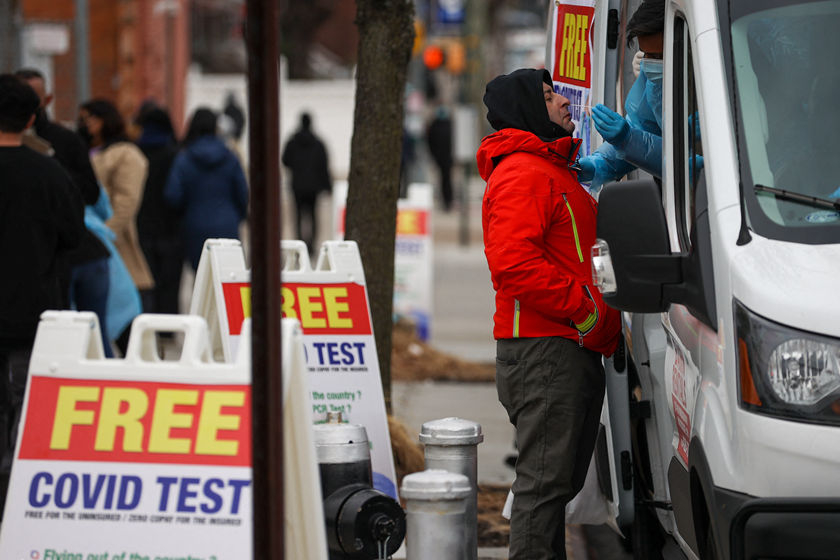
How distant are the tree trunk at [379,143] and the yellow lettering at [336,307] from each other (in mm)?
1331

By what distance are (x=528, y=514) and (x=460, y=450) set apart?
34cm

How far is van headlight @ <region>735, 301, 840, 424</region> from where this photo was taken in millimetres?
3613

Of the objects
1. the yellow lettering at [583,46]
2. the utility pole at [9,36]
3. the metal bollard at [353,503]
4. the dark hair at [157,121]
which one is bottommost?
→ the metal bollard at [353,503]

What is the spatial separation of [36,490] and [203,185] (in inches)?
299

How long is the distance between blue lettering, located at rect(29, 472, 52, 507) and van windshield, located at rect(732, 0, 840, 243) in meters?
1.99

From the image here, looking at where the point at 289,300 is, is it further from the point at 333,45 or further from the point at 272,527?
the point at 333,45

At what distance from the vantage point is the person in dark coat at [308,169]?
19562 millimetres

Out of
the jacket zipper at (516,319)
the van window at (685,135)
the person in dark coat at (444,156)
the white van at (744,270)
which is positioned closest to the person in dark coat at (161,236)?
the jacket zipper at (516,319)

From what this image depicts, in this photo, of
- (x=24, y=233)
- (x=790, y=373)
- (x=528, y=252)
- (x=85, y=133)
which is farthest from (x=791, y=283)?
(x=85, y=133)

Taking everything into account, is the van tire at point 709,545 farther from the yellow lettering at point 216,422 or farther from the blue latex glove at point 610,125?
the blue latex glove at point 610,125

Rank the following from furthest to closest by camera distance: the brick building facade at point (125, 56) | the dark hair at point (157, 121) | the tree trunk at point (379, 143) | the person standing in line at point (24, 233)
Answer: the brick building facade at point (125, 56) < the dark hair at point (157, 121) < the tree trunk at point (379, 143) < the person standing in line at point (24, 233)

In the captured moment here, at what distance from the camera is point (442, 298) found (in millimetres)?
17109

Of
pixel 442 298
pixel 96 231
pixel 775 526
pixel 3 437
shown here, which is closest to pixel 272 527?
pixel 775 526

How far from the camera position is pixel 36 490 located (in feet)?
13.1
